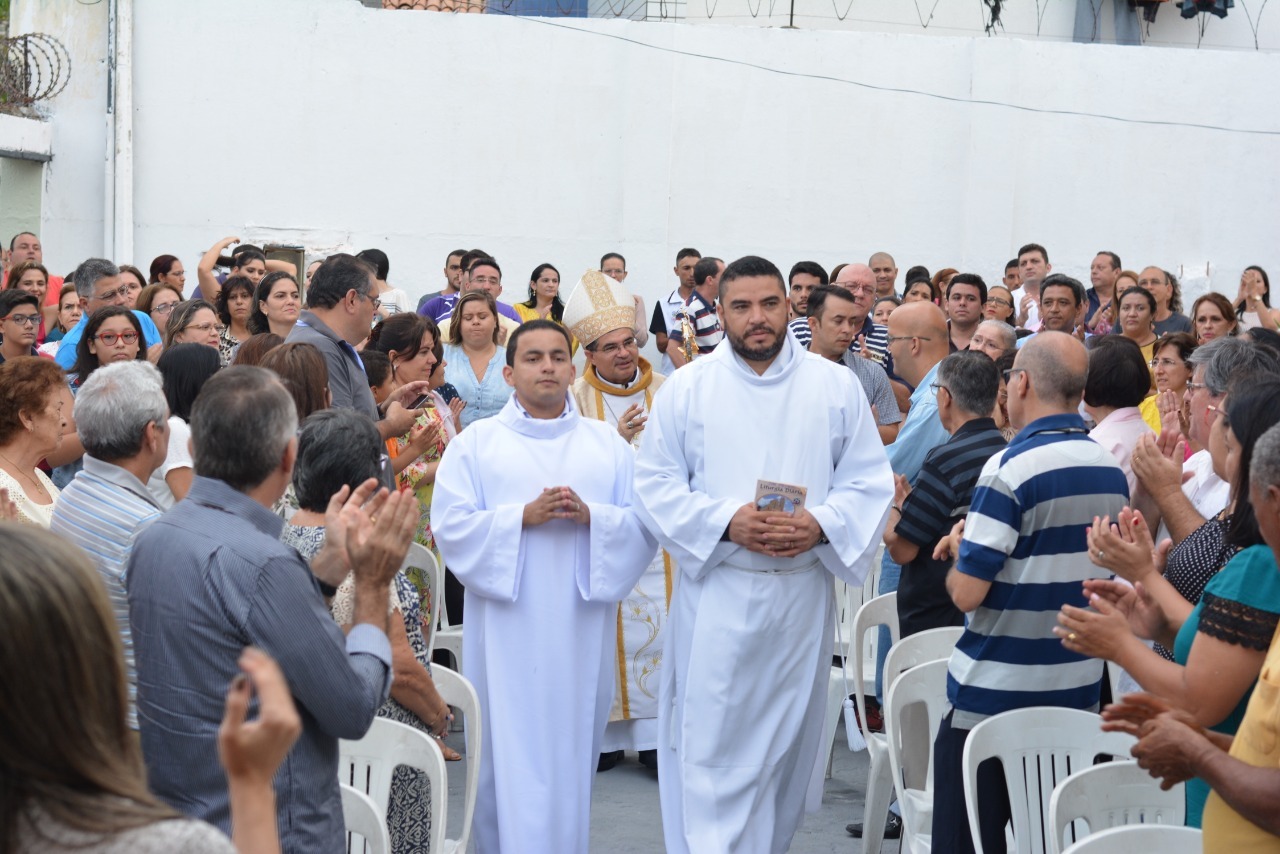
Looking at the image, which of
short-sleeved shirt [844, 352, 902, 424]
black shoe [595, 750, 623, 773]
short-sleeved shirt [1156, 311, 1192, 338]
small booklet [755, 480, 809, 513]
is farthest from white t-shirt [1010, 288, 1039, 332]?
small booklet [755, 480, 809, 513]

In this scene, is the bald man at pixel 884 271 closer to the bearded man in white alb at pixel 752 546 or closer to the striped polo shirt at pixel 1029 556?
the bearded man in white alb at pixel 752 546

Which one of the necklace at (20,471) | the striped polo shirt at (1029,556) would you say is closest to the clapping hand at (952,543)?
the striped polo shirt at (1029,556)

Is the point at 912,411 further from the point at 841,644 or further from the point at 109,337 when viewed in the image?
the point at 109,337

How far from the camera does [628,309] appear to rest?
21.4ft

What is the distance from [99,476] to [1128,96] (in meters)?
13.5

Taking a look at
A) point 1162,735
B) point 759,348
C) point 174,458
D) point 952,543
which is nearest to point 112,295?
point 174,458

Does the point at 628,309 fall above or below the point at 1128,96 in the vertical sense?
below

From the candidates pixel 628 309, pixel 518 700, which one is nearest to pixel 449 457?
pixel 518 700

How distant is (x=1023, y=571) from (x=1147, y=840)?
1.32m

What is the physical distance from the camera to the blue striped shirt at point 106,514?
3.51 metres

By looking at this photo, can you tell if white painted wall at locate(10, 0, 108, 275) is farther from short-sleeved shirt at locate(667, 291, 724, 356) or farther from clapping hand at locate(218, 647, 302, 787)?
clapping hand at locate(218, 647, 302, 787)

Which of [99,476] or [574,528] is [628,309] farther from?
[99,476]

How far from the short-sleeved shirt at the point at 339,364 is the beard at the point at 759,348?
1.72 meters

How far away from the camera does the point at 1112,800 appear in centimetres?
355
